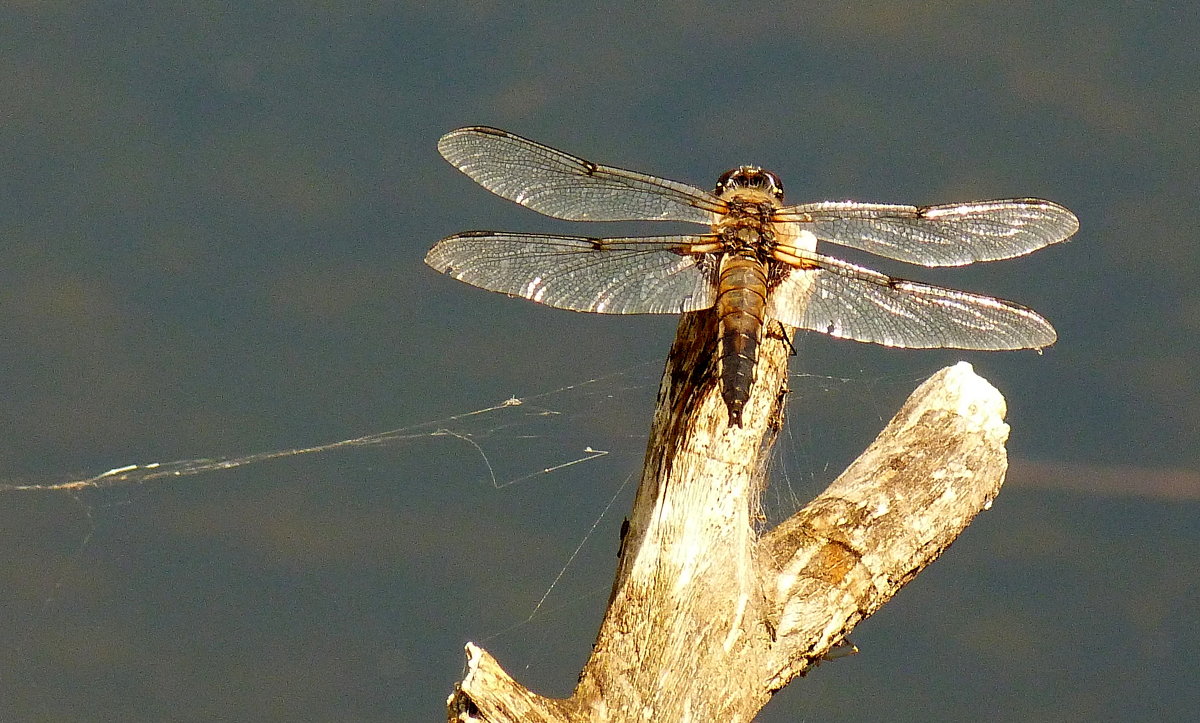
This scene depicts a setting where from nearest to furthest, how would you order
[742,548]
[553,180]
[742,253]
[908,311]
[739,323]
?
1. [742,548]
2. [739,323]
3. [742,253]
4. [908,311]
5. [553,180]

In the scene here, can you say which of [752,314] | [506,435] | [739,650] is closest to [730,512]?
[739,650]

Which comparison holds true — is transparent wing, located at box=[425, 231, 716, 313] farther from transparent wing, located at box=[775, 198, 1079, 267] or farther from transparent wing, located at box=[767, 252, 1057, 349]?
transparent wing, located at box=[775, 198, 1079, 267]

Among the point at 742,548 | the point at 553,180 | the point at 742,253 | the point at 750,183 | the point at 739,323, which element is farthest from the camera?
the point at 553,180

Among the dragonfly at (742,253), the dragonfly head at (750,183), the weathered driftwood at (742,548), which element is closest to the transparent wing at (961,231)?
the dragonfly at (742,253)

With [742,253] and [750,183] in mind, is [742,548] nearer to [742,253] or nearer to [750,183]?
[742,253]

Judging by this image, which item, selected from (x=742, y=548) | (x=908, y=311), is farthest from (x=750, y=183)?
(x=742, y=548)

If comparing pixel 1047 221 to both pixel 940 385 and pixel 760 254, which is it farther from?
pixel 760 254
